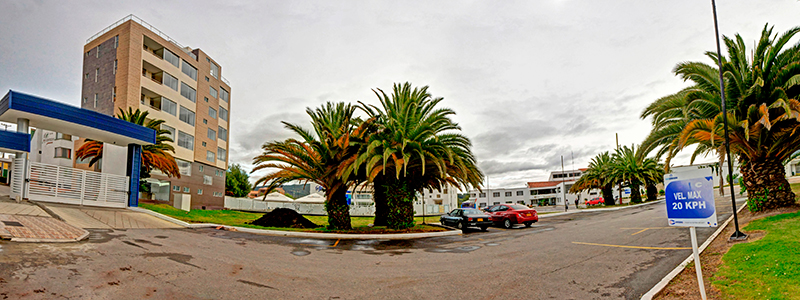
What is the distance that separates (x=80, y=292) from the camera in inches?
216

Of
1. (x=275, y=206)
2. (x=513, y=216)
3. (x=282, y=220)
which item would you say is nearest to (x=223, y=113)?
(x=275, y=206)

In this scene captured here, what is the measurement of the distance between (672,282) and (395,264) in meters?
5.84

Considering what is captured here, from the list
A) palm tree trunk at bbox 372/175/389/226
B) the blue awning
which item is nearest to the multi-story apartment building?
the blue awning

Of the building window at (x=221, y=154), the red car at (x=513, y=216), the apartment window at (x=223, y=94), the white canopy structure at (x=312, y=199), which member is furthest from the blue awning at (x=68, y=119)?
the apartment window at (x=223, y=94)

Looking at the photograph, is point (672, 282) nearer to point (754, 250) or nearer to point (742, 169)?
point (754, 250)

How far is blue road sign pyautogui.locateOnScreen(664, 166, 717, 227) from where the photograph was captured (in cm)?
580

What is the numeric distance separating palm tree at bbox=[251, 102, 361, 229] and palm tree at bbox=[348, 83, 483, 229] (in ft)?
3.35

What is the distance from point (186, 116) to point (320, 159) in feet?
98.5

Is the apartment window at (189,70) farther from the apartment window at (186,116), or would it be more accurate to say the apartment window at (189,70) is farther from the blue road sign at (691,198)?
the blue road sign at (691,198)

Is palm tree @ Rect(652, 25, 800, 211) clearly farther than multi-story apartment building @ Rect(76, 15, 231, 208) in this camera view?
No

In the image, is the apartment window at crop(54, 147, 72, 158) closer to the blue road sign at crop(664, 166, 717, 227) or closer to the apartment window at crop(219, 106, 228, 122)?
the apartment window at crop(219, 106, 228, 122)

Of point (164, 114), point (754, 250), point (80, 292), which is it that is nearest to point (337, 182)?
point (80, 292)

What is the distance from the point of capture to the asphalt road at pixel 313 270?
20.2 ft

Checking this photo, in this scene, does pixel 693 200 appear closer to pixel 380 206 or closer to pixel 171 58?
pixel 380 206
